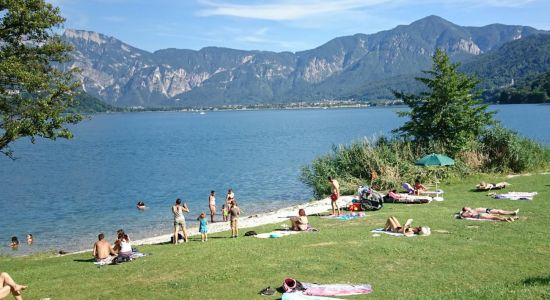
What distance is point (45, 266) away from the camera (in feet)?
59.0

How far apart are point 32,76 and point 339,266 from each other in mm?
10846

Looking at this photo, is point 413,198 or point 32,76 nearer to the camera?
point 32,76

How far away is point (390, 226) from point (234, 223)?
20.2ft

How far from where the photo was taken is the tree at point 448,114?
111 ft

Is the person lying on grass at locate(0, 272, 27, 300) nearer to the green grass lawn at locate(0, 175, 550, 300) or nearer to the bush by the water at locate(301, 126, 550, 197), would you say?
the green grass lawn at locate(0, 175, 550, 300)

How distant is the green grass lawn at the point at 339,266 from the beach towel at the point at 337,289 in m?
0.31

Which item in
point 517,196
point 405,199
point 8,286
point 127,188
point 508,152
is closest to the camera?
point 8,286

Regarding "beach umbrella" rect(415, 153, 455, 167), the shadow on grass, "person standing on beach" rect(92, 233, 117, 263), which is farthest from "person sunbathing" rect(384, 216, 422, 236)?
"person standing on beach" rect(92, 233, 117, 263)

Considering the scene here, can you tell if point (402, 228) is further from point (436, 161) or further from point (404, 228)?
point (436, 161)

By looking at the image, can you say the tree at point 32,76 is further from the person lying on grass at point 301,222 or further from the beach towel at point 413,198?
the beach towel at point 413,198

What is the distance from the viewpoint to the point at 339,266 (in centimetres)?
1405

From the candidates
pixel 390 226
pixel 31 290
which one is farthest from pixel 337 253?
pixel 31 290

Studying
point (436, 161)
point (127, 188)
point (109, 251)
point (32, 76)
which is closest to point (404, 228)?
point (436, 161)

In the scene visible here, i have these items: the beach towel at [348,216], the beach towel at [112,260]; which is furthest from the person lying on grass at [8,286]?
the beach towel at [348,216]
